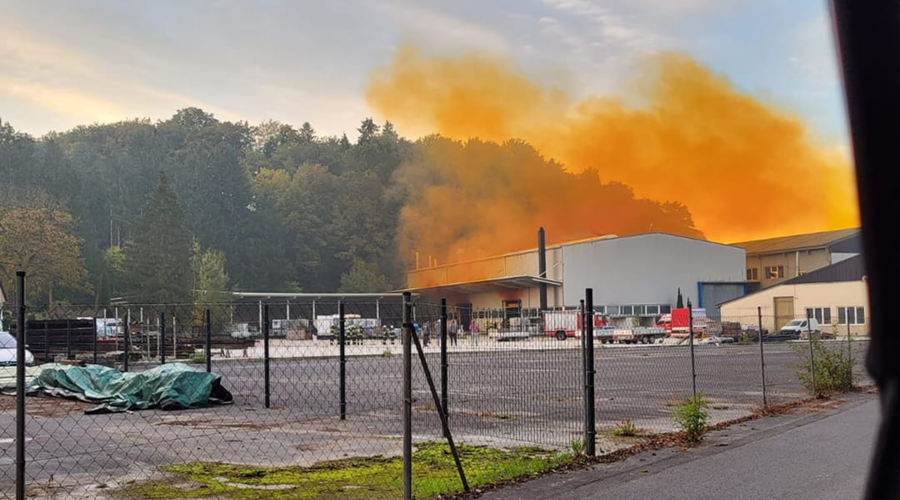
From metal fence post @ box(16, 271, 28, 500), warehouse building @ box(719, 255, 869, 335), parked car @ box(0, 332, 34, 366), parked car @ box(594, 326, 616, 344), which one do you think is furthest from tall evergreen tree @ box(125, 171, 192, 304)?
metal fence post @ box(16, 271, 28, 500)

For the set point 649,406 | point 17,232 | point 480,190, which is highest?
point 480,190

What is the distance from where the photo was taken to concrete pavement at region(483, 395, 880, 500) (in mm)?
7852

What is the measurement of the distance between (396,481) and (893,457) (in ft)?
25.2

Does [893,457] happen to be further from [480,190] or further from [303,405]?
[480,190]

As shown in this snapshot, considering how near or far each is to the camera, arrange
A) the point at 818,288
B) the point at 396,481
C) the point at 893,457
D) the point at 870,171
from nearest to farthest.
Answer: the point at 893,457, the point at 870,171, the point at 396,481, the point at 818,288

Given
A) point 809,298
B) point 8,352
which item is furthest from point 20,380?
point 809,298

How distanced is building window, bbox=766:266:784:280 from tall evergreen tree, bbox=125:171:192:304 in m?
52.2

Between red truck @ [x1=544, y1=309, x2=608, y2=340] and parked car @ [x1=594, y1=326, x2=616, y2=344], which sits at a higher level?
red truck @ [x1=544, y1=309, x2=608, y2=340]

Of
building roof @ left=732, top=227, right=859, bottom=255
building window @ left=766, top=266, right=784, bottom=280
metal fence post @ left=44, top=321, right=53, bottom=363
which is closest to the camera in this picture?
metal fence post @ left=44, top=321, right=53, bottom=363

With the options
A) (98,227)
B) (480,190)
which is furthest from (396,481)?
(98,227)

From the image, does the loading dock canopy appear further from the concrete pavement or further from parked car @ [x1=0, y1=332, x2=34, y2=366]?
the concrete pavement

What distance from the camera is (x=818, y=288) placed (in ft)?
188

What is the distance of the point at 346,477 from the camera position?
893 centimetres

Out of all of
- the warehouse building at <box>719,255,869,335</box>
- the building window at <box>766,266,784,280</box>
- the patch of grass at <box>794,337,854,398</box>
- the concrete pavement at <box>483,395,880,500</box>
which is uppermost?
the building window at <box>766,266,784,280</box>
